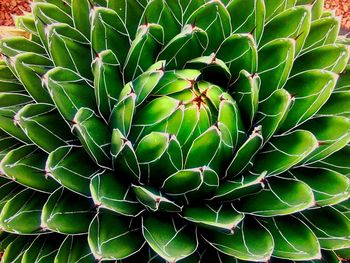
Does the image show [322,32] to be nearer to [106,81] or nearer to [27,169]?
[106,81]

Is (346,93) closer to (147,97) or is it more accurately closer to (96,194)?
(147,97)

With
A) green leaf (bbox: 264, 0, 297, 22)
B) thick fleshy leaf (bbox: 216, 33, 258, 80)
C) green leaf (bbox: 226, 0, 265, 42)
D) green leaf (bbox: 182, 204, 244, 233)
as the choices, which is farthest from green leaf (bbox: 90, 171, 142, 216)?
green leaf (bbox: 264, 0, 297, 22)

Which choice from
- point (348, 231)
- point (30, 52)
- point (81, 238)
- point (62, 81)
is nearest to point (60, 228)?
point (81, 238)

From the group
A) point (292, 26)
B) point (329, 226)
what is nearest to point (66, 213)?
point (329, 226)

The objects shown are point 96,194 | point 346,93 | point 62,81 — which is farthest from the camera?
point 346,93

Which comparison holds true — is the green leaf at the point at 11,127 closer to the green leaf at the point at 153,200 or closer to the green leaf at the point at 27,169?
the green leaf at the point at 27,169

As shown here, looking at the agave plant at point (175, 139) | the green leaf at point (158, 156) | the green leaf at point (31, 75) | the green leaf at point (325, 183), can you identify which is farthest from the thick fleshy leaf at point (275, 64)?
the green leaf at point (31, 75)
